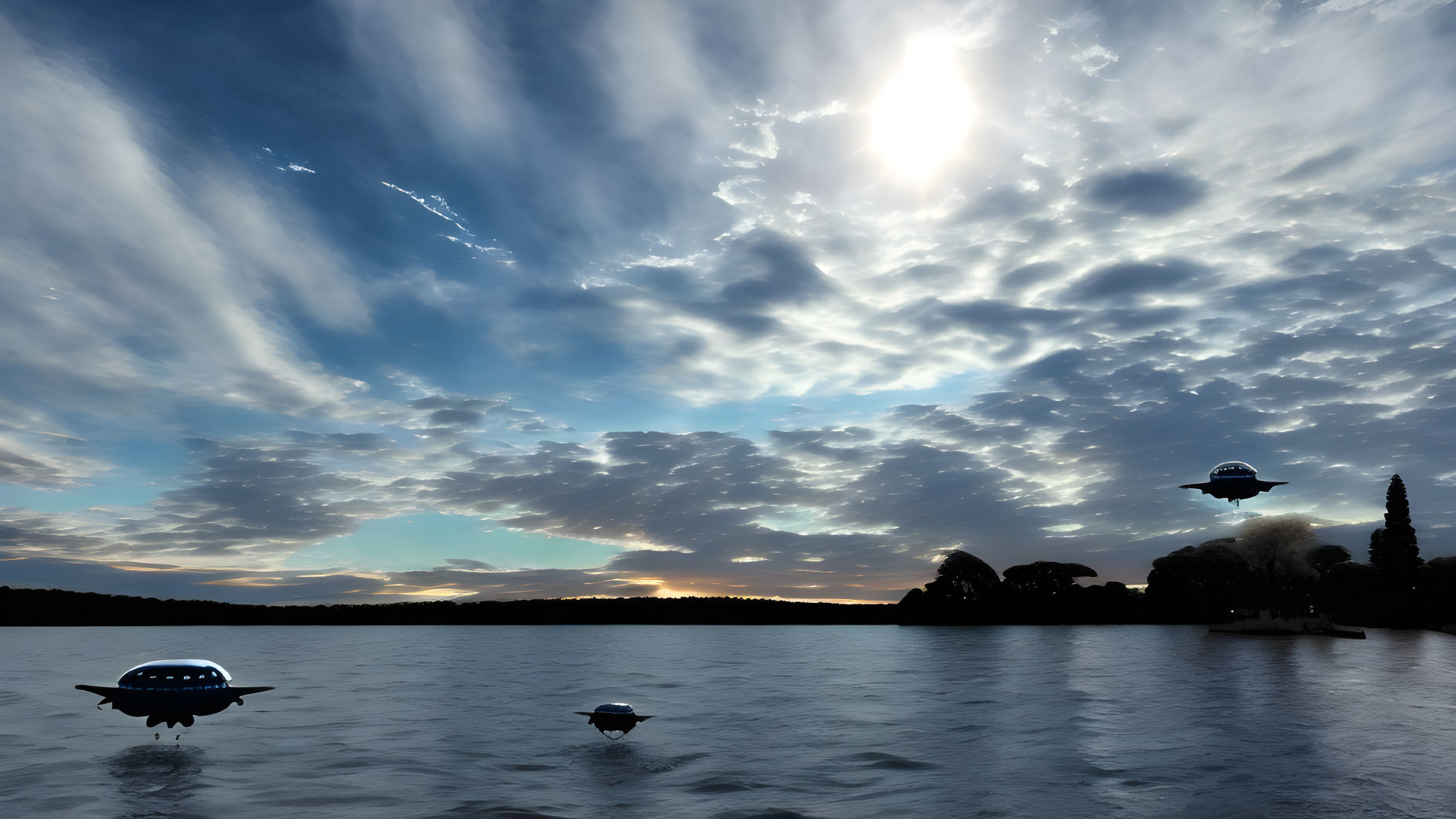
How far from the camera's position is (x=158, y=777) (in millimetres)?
48750

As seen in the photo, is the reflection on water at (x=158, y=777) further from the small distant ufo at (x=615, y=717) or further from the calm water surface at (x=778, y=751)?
the small distant ufo at (x=615, y=717)

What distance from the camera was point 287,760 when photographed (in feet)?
180

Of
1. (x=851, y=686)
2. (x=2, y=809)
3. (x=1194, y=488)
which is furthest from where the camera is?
(x=851, y=686)

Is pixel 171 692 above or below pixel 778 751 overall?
above

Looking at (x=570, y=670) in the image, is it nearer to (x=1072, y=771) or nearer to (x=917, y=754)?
(x=917, y=754)

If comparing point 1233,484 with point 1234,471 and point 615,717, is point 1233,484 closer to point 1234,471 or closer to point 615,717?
point 1234,471

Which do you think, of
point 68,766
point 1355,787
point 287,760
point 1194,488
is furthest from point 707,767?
point 1194,488

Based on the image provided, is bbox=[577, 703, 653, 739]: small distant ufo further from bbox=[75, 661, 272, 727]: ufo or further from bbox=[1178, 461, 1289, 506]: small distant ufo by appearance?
bbox=[1178, 461, 1289, 506]: small distant ufo

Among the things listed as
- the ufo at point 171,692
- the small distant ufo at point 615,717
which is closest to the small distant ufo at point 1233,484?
the small distant ufo at point 615,717

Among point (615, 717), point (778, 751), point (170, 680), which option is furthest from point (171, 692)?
point (778, 751)

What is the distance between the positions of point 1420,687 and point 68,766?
432 ft

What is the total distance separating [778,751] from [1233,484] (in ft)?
167

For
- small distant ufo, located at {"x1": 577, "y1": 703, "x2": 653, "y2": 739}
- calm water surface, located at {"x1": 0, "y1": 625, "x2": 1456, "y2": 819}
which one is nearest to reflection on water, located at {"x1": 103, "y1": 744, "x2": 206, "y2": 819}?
calm water surface, located at {"x1": 0, "y1": 625, "x2": 1456, "y2": 819}

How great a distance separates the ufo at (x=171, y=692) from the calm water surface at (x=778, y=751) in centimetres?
374
